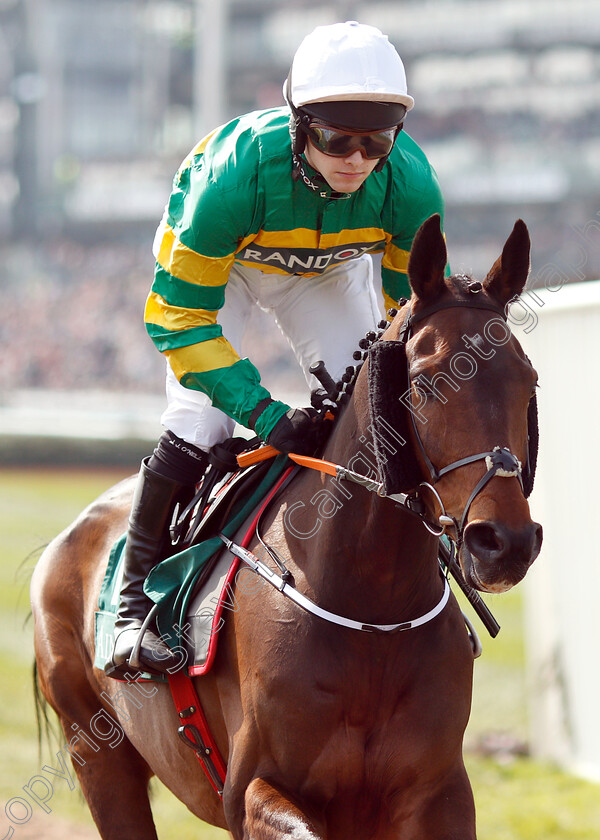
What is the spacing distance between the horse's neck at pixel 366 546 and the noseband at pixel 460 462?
0.64 feet

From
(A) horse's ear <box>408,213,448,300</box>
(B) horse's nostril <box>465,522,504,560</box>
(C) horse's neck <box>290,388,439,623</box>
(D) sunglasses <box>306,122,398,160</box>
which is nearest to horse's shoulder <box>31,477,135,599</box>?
(C) horse's neck <box>290,388,439,623</box>

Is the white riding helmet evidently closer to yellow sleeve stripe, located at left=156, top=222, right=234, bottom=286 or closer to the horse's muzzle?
yellow sleeve stripe, located at left=156, top=222, right=234, bottom=286

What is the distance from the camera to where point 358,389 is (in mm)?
2693

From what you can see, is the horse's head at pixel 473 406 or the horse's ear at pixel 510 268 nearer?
the horse's head at pixel 473 406

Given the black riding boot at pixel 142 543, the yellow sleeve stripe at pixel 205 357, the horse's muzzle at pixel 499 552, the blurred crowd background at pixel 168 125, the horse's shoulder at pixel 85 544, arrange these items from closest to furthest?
the horse's muzzle at pixel 499 552
the yellow sleeve stripe at pixel 205 357
the black riding boot at pixel 142 543
the horse's shoulder at pixel 85 544
the blurred crowd background at pixel 168 125

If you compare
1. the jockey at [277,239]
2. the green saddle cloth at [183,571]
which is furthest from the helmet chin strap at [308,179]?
the green saddle cloth at [183,571]

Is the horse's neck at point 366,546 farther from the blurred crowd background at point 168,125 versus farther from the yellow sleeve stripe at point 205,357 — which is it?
the blurred crowd background at point 168,125

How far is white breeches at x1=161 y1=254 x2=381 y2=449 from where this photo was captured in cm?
340

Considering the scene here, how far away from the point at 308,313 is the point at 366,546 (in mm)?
1072

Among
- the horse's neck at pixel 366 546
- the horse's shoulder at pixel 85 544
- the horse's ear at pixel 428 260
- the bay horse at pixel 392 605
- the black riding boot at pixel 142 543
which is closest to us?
the bay horse at pixel 392 605

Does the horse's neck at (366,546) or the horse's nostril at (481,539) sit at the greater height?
the horse's nostril at (481,539)

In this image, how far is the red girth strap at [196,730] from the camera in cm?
304

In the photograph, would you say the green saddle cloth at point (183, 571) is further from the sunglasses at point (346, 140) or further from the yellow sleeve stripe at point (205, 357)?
the sunglasses at point (346, 140)

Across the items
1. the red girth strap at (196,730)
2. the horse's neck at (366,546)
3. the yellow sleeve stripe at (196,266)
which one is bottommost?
the red girth strap at (196,730)
